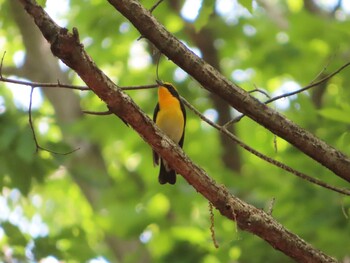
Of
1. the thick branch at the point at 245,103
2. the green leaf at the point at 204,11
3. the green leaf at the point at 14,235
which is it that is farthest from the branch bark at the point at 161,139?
the green leaf at the point at 14,235

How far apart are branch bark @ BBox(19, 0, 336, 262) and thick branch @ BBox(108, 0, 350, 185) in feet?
0.07

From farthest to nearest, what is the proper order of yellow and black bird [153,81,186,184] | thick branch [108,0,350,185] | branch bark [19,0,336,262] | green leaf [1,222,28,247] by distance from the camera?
green leaf [1,222,28,247] < yellow and black bird [153,81,186,184] < thick branch [108,0,350,185] < branch bark [19,0,336,262]

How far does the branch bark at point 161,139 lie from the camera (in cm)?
298

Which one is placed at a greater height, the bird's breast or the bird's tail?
the bird's breast

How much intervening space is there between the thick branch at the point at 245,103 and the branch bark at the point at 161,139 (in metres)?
0.02

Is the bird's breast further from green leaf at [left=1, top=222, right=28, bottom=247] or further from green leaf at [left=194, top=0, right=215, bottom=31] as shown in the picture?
green leaf at [left=194, top=0, right=215, bottom=31]

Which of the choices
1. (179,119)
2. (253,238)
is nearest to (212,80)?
(179,119)

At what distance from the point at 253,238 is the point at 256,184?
1249mm

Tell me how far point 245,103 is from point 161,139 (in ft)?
1.57

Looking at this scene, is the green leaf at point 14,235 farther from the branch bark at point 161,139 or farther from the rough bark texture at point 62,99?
the branch bark at point 161,139

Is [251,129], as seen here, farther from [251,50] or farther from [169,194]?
[169,194]

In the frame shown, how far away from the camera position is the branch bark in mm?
2982

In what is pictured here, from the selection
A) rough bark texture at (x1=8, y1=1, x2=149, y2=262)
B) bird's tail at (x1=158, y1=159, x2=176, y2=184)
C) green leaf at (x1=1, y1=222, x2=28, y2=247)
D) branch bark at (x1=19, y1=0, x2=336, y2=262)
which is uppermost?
rough bark texture at (x1=8, y1=1, x2=149, y2=262)

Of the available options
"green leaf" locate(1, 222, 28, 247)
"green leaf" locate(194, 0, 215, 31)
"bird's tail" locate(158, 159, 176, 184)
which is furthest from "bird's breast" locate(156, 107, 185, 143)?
"green leaf" locate(194, 0, 215, 31)
